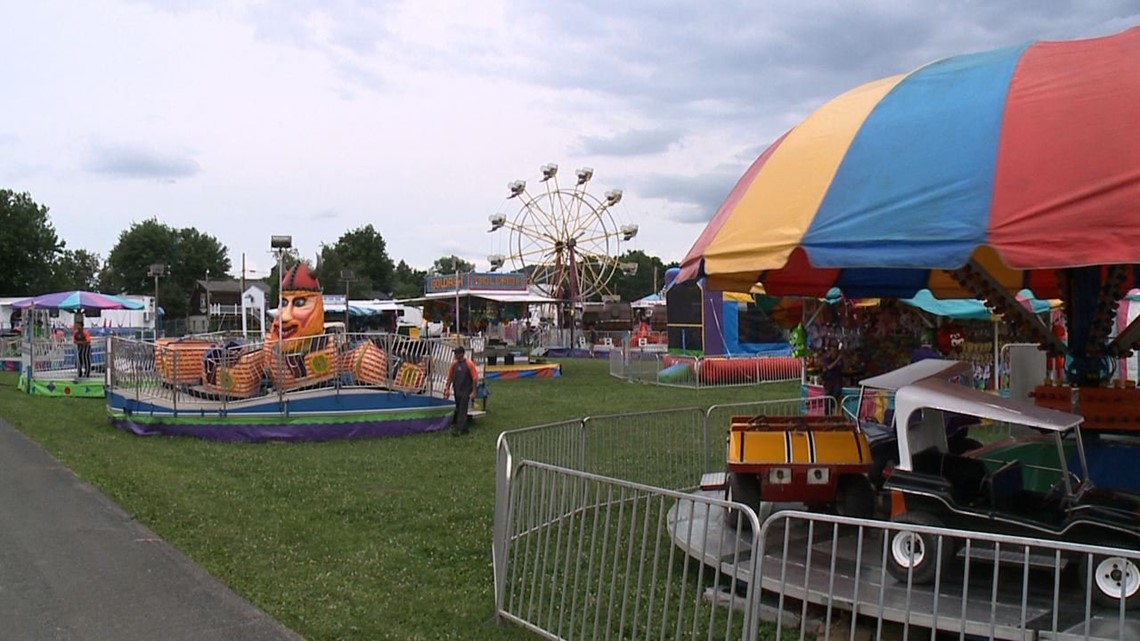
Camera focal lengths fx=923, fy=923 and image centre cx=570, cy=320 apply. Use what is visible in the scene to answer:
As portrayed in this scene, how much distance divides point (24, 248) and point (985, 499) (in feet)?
236

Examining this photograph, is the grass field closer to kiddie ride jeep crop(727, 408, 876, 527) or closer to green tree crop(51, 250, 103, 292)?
kiddie ride jeep crop(727, 408, 876, 527)

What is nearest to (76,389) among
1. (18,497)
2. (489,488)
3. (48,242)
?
(18,497)

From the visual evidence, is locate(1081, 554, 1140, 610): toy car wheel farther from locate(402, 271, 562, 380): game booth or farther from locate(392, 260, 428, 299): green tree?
locate(392, 260, 428, 299): green tree

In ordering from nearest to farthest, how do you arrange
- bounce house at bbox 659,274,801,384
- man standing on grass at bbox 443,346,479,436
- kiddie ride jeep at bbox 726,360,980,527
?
kiddie ride jeep at bbox 726,360,980,527
man standing on grass at bbox 443,346,479,436
bounce house at bbox 659,274,801,384

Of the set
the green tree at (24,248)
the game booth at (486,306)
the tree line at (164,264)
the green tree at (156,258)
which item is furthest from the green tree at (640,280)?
the game booth at (486,306)

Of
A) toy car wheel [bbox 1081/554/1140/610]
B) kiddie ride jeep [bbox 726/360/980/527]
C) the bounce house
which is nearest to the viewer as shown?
toy car wheel [bbox 1081/554/1140/610]

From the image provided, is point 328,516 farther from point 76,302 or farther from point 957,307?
point 76,302

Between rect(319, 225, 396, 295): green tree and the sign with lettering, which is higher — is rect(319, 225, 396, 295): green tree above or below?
above

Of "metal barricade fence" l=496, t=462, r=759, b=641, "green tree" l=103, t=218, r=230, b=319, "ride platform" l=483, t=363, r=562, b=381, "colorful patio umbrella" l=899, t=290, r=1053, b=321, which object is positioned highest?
"green tree" l=103, t=218, r=230, b=319

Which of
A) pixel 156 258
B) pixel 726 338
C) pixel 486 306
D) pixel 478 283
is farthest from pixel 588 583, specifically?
pixel 156 258

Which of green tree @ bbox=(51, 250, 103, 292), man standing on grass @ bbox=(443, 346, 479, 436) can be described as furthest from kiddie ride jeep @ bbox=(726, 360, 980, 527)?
green tree @ bbox=(51, 250, 103, 292)

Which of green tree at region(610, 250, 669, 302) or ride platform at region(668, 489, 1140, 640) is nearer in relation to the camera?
ride platform at region(668, 489, 1140, 640)

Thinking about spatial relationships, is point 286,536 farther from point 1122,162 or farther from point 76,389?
point 76,389

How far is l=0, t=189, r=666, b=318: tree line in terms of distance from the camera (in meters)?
64.9
